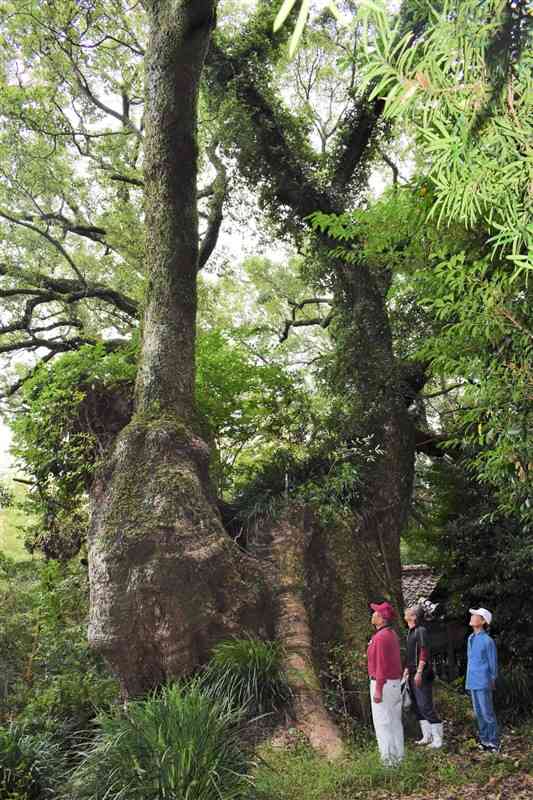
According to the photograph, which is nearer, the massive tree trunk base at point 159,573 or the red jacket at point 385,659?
the red jacket at point 385,659

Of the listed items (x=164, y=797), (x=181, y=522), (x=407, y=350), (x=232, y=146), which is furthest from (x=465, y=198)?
(x=232, y=146)

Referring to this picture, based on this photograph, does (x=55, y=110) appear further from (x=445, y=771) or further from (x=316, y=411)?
(x=445, y=771)

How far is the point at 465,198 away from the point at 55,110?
13245 millimetres

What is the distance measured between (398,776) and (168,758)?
221cm

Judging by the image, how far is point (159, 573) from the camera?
7.36m

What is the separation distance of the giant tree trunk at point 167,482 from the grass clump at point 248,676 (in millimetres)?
306

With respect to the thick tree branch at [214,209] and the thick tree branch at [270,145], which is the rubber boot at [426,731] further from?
the thick tree branch at [214,209]

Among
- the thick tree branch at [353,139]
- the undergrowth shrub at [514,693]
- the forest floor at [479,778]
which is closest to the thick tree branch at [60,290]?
the thick tree branch at [353,139]

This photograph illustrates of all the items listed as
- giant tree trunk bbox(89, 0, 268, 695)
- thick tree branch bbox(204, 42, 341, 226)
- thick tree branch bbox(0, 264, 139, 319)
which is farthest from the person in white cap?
thick tree branch bbox(0, 264, 139, 319)

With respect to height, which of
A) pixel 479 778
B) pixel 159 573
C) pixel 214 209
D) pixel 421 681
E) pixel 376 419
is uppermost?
pixel 214 209

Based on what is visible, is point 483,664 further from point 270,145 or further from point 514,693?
point 270,145

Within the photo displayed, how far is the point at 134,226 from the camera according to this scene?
1471 centimetres

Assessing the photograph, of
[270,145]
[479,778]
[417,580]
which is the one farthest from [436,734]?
[417,580]

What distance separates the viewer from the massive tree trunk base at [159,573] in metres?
7.39
